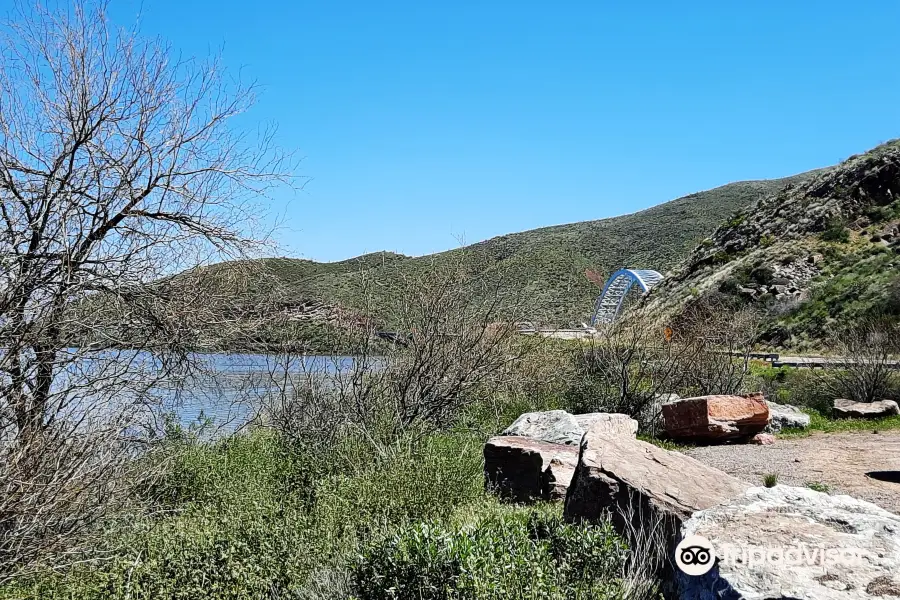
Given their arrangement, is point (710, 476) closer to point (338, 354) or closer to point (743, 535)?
point (743, 535)

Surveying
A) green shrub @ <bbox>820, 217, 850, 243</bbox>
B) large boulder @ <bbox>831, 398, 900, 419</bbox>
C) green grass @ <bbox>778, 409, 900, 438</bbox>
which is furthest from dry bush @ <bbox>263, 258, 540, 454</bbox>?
green shrub @ <bbox>820, 217, 850, 243</bbox>

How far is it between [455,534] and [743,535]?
1547 mm

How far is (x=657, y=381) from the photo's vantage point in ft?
42.9

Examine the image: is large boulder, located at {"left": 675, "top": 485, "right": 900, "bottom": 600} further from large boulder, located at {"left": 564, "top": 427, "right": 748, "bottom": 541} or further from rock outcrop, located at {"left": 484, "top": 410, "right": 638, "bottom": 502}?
rock outcrop, located at {"left": 484, "top": 410, "right": 638, "bottom": 502}

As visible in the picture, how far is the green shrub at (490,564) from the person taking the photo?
3.35 meters

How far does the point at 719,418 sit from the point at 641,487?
7.01 meters

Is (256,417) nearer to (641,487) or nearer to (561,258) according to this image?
(641,487)

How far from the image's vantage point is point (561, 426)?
840cm

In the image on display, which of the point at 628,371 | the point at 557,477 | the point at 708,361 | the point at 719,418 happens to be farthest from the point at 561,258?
the point at 557,477

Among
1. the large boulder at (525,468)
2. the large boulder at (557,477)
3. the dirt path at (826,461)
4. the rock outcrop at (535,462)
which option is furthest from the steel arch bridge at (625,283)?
the large boulder at (557,477)

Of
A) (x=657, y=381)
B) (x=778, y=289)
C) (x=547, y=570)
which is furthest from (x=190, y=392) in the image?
(x=778, y=289)

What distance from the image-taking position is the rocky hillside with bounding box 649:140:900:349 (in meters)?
24.5

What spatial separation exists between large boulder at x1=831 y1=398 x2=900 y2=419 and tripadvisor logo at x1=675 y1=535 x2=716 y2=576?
36.5 feet

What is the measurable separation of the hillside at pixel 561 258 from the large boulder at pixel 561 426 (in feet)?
9.39
